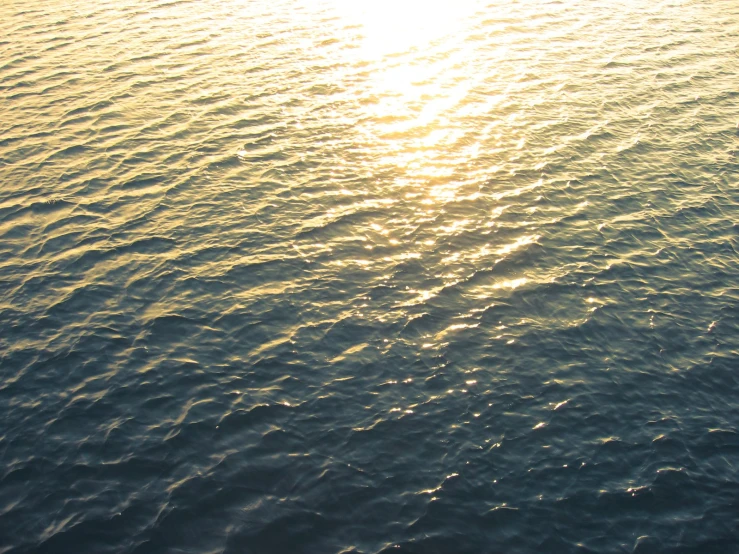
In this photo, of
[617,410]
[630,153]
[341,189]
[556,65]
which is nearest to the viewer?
[617,410]

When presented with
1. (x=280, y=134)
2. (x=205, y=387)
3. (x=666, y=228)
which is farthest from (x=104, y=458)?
(x=666, y=228)

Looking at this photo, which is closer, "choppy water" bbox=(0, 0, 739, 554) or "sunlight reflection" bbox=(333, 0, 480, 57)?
"choppy water" bbox=(0, 0, 739, 554)

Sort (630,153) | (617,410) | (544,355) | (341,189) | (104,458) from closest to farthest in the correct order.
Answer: (104,458) → (617,410) → (544,355) → (341,189) → (630,153)

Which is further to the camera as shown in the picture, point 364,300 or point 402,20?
point 402,20

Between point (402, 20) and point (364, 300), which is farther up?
point (402, 20)

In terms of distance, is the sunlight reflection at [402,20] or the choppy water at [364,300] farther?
the sunlight reflection at [402,20]

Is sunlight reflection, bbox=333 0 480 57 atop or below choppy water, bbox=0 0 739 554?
atop

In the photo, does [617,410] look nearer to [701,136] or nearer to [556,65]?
[701,136]

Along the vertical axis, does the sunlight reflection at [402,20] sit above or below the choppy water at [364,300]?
above
